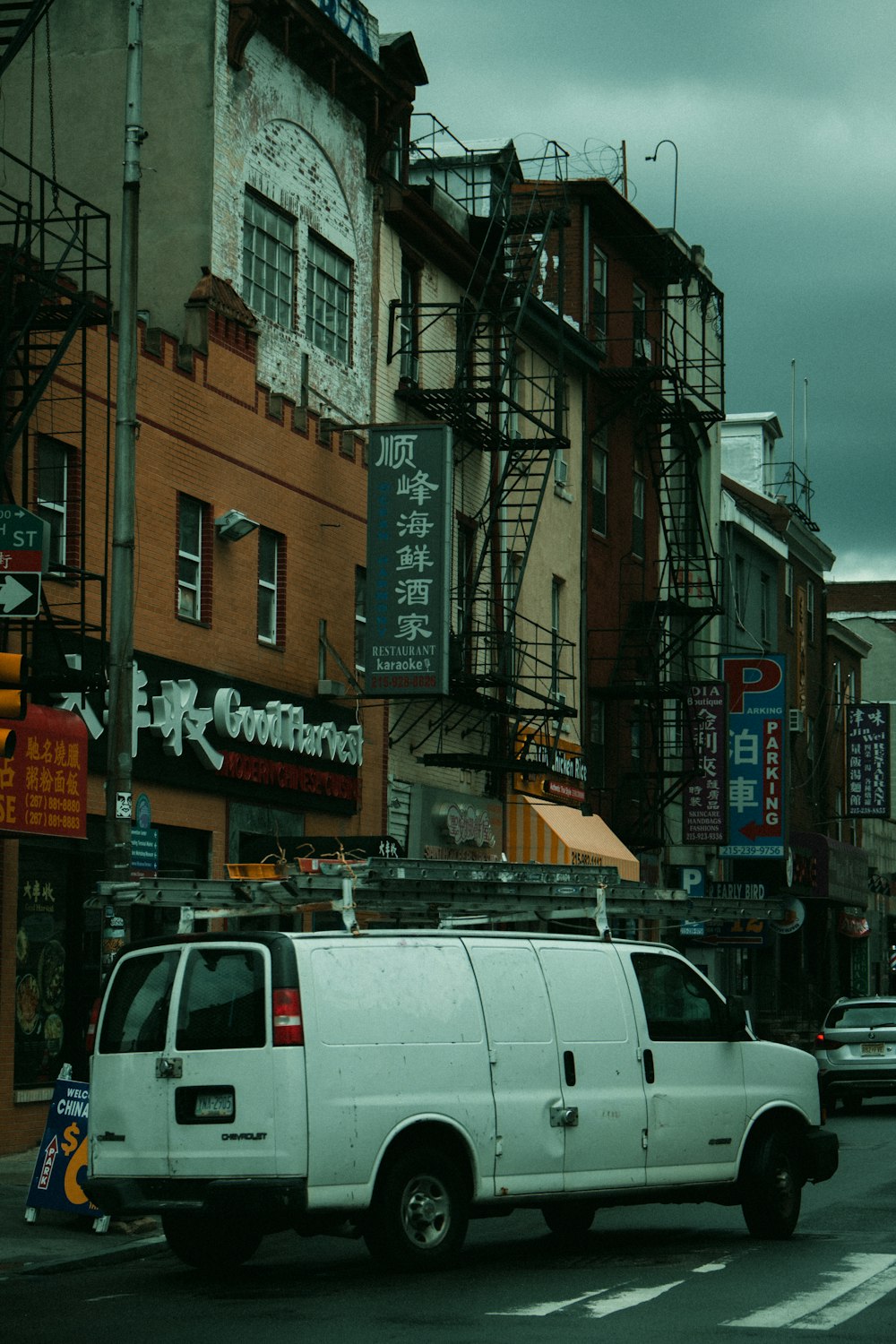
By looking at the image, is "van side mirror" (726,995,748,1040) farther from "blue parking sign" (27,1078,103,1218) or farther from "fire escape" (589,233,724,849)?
"fire escape" (589,233,724,849)

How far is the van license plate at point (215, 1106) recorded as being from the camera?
11570mm

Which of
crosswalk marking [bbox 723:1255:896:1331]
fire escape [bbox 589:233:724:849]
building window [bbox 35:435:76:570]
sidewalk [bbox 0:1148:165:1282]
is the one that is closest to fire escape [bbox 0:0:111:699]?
building window [bbox 35:435:76:570]

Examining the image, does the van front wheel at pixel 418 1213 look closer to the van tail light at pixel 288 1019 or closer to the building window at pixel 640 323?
the van tail light at pixel 288 1019

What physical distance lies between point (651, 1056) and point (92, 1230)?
4143 millimetres

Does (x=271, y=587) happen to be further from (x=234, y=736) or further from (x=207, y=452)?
(x=234, y=736)

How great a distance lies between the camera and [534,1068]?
41.3 ft

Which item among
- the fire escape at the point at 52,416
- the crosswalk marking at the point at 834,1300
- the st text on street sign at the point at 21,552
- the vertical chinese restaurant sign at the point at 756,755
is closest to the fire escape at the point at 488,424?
the vertical chinese restaurant sign at the point at 756,755

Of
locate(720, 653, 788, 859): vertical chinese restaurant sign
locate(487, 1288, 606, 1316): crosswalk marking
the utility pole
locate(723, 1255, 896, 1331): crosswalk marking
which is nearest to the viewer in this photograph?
locate(723, 1255, 896, 1331): crosswalk marking

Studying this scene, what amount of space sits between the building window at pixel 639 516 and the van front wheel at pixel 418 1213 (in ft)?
90.6

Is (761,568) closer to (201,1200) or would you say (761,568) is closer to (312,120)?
(312,120)

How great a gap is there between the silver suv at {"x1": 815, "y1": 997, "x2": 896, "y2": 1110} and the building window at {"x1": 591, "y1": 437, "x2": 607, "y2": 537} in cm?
1204

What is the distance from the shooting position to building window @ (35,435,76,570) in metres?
19.6

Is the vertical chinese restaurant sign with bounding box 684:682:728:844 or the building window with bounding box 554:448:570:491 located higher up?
the building window with bounding box 554:448:570:491

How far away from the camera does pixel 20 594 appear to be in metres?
15.6
